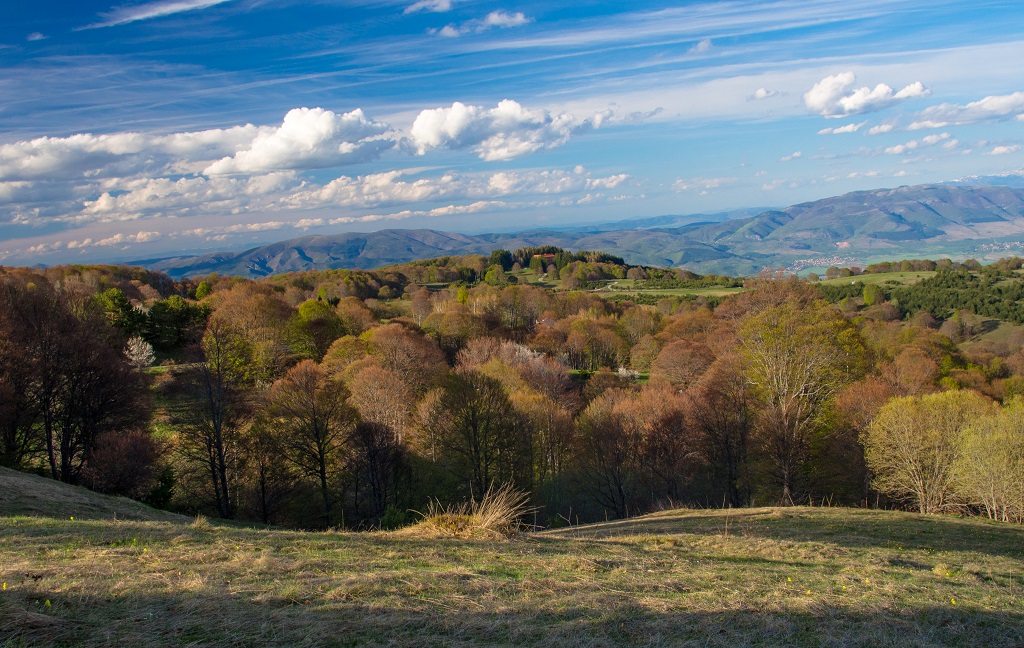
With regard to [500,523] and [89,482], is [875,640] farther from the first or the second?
[89,482]

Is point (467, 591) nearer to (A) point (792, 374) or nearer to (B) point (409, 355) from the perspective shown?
(A) point (792, 374)

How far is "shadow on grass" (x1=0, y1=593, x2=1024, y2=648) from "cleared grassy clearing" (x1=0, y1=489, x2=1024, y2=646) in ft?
0.08

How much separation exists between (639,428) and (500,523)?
2377 centimetres

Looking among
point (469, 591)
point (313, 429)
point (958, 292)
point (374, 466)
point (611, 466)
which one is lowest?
point (611, 466)

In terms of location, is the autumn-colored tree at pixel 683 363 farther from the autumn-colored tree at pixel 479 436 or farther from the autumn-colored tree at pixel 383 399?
the autumn-colored tree at pixel 383 399

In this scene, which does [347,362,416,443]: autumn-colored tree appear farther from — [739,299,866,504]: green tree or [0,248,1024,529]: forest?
[739,299,866,504]: green tree

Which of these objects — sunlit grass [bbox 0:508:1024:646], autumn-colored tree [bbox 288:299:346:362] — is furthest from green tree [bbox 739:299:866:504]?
autumn-colored tree [bbox 288:299:346:362]

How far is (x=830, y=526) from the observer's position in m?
15.1

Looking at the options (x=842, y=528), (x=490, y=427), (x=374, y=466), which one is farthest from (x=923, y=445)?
(x=374, y=466)

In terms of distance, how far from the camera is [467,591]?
7258 millimetres

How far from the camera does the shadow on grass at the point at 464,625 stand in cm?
541

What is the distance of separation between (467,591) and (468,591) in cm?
2

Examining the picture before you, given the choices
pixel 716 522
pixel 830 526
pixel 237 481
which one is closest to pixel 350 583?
pixel 716 522

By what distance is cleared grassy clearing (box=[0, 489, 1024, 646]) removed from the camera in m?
5.81
